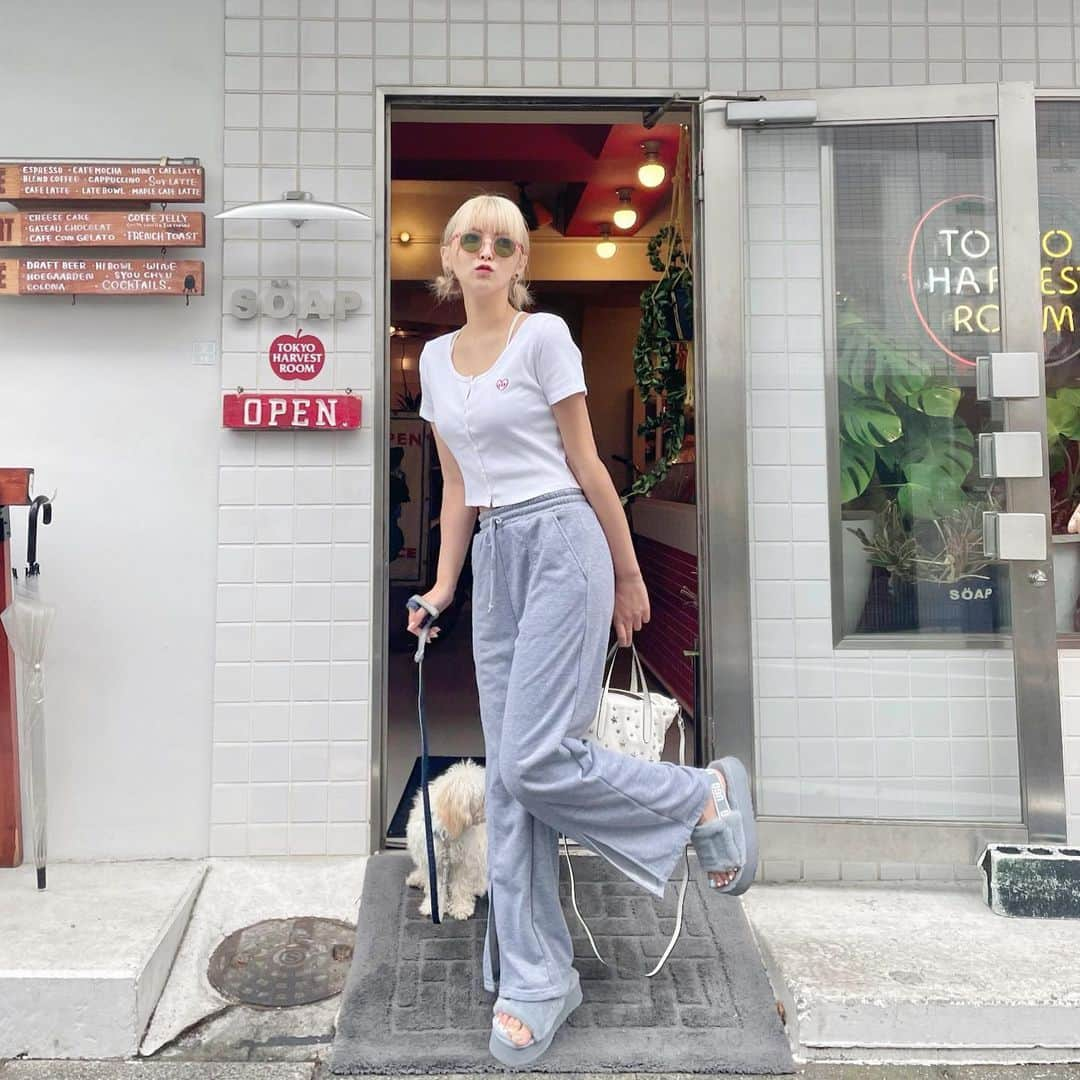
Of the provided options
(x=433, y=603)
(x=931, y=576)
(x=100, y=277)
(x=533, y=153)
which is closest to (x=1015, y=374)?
(x=931, y=576)

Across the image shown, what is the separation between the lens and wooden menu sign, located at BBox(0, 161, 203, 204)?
308 centimetres

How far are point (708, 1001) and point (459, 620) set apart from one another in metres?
6.03

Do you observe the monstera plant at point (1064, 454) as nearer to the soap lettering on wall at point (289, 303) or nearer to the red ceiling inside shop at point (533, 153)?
the soap lettering on wall at point (289, 303)

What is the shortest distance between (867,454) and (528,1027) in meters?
2.17

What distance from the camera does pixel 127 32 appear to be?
10.5 feet

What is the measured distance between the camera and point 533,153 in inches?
220

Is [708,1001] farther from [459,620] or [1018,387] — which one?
[459,620]

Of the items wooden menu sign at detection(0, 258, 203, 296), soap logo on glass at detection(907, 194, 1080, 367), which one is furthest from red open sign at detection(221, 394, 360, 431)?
soap logo on glass at detection(907, 194, 1080, 367)

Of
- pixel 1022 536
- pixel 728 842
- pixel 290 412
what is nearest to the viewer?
pixel 728 842

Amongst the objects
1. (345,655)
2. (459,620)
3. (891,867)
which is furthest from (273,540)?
(459,620)

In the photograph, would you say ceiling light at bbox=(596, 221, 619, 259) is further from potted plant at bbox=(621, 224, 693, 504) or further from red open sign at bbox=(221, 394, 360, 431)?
red open sign at bbox=(221, 394, 360, 431)

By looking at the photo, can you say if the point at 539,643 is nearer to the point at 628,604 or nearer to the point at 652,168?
the point at 628,604

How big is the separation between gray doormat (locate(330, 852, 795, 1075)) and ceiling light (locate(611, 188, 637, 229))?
519 cm

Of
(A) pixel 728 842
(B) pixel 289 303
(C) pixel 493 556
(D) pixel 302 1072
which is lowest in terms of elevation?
(D) pixel 302 1072
